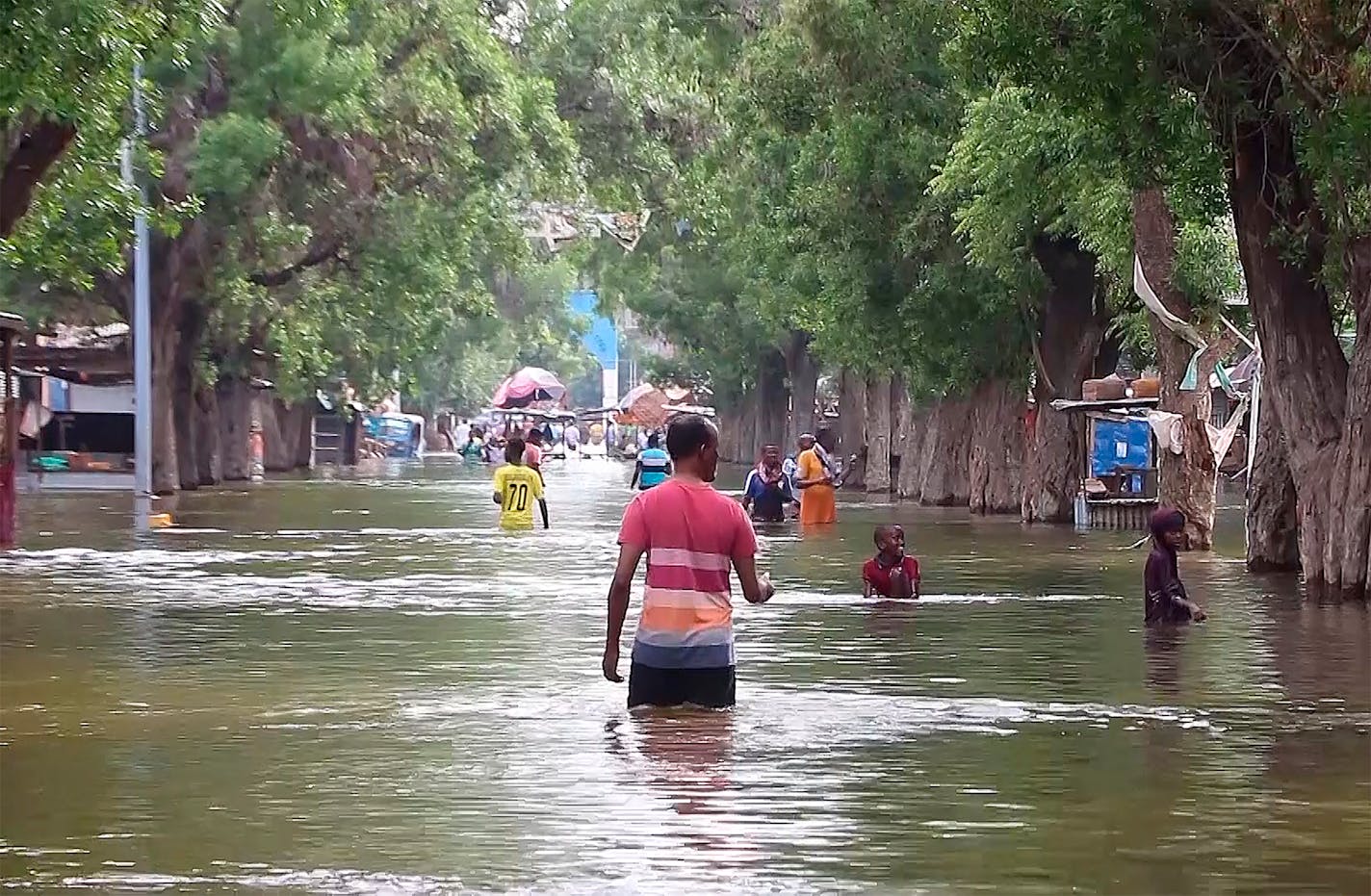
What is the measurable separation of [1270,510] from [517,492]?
9.25 metres

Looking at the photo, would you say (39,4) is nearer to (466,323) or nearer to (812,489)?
(812,489)

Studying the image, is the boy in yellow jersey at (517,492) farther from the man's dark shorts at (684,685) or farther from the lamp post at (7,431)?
the man's dark shorts at (684,685)

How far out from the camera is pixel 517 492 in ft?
93.9

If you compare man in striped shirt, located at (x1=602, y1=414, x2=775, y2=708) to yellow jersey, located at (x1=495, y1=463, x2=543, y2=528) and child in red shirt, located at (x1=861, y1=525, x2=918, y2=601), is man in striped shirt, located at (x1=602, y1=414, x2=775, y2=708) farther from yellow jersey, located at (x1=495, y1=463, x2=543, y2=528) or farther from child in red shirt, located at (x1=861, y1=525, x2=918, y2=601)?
A: yellow jersey, located at (x1=495, y1=463, x2=543, y2=528)

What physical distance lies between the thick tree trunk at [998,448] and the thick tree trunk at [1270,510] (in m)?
15.2

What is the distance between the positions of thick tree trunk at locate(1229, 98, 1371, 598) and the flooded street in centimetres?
82

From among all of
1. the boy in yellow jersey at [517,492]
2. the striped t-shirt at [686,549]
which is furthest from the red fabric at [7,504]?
the striped t-shirt at [686,549]

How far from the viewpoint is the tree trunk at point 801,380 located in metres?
66.1

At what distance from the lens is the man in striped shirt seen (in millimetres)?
10766

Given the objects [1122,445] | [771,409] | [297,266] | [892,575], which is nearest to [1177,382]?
[892,575]

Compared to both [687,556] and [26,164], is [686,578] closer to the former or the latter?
[687,556]

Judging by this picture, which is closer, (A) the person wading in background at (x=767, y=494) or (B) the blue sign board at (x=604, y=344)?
(A) the person wading in background at (x=767, y=494)

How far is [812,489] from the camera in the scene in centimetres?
3359

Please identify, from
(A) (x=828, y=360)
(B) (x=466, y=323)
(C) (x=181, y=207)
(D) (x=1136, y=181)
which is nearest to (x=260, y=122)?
(C) (x=181, y=207)
